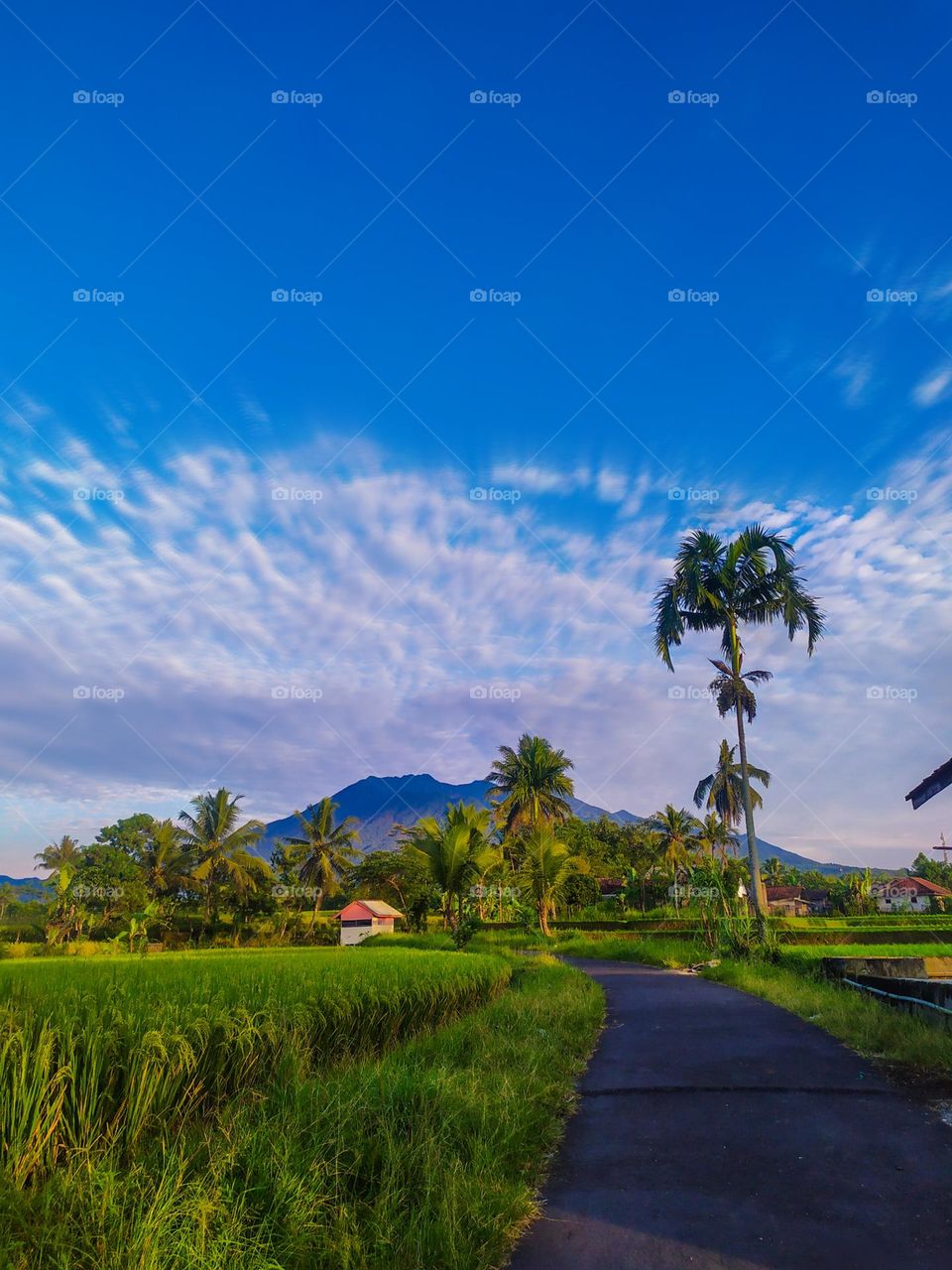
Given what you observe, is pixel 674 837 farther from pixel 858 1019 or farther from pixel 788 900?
pixel 858 1019

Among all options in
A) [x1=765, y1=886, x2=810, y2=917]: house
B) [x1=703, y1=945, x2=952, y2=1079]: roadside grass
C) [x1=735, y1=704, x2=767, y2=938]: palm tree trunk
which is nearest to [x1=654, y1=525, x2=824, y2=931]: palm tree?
[x1=735, y1=704, x2=767, y2=938]: palm tree trunk

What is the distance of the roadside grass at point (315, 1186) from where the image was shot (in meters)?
3.02

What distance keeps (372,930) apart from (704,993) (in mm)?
42927

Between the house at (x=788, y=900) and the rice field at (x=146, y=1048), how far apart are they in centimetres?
7546

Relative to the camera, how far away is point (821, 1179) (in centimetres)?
450

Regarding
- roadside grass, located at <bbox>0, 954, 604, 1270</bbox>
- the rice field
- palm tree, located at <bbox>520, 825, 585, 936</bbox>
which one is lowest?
Result: roadside grass, located at <bbox>0, 954, 604, 1270</bbox>

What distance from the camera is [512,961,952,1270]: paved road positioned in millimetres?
3676

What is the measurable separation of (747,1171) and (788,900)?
86.0m

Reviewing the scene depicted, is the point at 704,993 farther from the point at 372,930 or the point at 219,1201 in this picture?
the point at 372,930

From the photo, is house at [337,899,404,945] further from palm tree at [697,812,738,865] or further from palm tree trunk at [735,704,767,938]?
palm tree trunk at [735,704,767,938]

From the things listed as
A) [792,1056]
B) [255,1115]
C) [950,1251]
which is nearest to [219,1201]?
[255,1115]

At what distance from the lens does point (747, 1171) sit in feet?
15.4

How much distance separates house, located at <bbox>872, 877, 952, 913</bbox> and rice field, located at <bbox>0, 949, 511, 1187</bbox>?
91.3 m

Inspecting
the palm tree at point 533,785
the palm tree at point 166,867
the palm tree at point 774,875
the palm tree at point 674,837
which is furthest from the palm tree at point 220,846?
the palm tree at point 774,875
